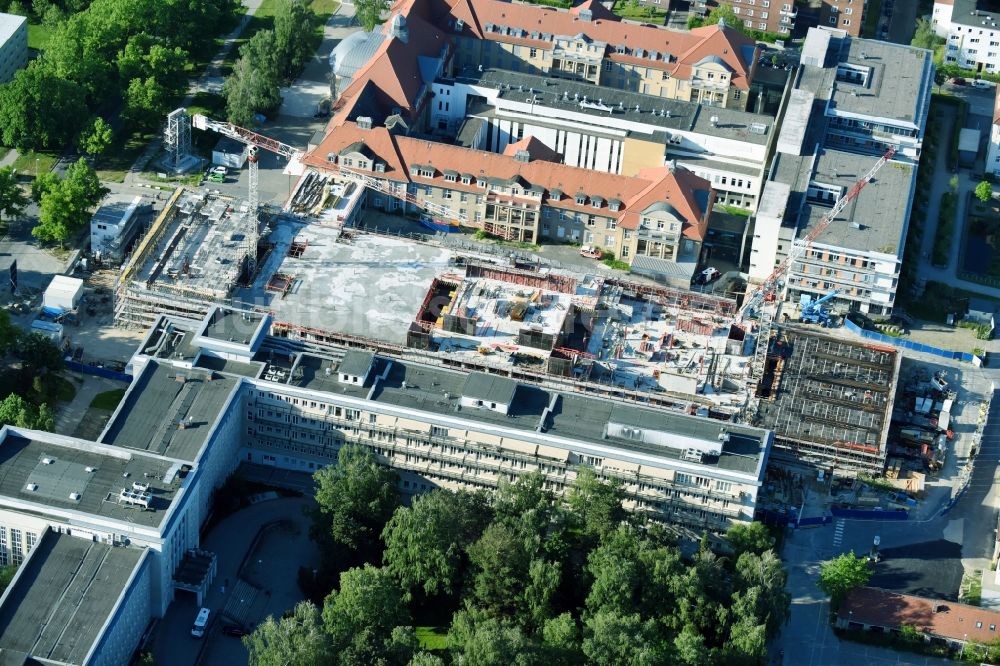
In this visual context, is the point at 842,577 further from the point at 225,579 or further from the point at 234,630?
the point at 225,579

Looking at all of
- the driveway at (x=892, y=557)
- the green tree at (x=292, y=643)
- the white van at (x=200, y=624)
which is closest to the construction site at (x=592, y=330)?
the driveway at (x=892, y=557)

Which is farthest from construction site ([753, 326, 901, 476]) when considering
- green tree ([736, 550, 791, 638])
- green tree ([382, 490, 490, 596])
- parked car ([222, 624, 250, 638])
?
parked car ([222, 624, 250, 638])

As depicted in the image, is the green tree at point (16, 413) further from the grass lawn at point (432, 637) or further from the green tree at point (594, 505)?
the green tree at point (594, 505)

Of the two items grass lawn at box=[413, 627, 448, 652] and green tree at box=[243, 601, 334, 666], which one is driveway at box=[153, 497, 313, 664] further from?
grass lawn at box=[413, 627, 448, 652]

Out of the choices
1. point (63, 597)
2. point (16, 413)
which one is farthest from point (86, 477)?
point (16, 413)

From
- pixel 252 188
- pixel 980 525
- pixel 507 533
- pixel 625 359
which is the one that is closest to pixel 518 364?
pixel 625 359

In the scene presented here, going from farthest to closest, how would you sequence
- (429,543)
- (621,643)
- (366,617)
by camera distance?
(429,543) → (366,617) → (621,643)
